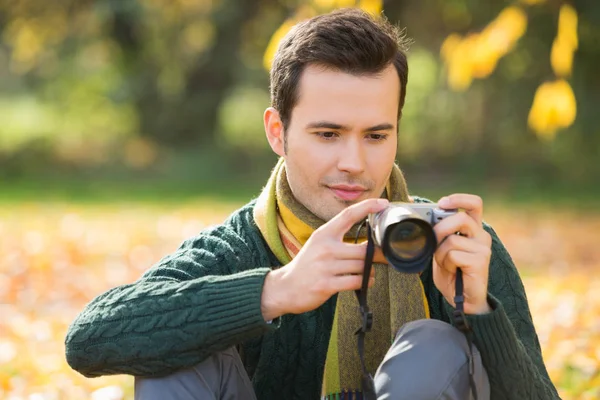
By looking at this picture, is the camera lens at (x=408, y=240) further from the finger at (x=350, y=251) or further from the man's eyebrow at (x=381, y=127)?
the man's eyebrow at (x=381, y=127)

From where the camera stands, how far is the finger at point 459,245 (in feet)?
7.77

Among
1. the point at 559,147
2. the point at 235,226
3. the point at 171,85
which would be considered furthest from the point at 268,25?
the point at 235,226

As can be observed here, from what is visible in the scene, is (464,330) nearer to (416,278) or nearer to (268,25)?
(416,278)

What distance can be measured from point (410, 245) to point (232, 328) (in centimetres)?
50

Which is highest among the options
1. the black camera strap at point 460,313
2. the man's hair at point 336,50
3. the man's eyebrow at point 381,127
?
the man's hair at point 336,50

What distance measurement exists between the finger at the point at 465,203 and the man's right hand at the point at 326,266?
16 cm

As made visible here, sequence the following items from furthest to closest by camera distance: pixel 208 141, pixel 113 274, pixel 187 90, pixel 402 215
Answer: pixel 208 141
pixel 187 90
pixel 113 274
pixel 402 215

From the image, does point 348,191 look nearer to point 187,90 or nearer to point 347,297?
point 347,297

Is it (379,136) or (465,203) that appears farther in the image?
(379,136)

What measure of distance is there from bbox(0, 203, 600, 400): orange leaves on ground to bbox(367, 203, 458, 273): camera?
204 cm

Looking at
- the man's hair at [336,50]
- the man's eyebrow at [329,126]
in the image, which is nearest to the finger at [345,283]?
the man's eyebrow at [329,126]

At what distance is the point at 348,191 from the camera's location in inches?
108

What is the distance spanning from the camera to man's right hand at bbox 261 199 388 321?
2.32 meters

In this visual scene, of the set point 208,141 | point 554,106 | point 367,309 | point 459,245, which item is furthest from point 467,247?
point 208,141
